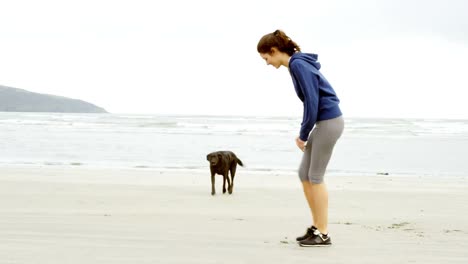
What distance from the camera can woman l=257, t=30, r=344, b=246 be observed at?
389 centimetres

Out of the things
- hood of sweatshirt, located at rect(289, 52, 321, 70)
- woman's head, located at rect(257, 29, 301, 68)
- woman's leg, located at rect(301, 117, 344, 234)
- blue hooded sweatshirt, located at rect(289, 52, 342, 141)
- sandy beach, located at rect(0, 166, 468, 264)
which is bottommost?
sandy beach, located at rect(0, 166, 468, 264)

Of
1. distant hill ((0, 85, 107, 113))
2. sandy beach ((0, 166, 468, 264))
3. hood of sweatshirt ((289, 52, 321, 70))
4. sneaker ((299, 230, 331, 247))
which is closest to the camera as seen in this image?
sandy beach ((0, 166, 468, 264))

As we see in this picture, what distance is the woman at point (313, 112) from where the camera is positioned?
3.89 m

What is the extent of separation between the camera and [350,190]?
9.17 metres

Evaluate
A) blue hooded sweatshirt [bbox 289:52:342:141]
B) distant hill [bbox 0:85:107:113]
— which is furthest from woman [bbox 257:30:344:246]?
distant hill [bbox 0:85:107:113]

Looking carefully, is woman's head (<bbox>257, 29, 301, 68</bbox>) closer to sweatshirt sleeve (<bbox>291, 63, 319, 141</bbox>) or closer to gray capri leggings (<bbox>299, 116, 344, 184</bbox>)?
sweatshirt sleeve (<bbox>291, 63, 319, 141</bbox>)

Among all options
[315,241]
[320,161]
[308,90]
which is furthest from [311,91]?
[315,241]

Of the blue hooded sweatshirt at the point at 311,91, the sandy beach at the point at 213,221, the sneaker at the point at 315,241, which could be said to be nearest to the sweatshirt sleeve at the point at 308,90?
the blue hooded sweatshirt at the point at 311,91

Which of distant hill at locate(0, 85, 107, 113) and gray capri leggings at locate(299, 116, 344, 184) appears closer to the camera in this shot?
gray capri leggings at locate(299, 116, 344, 184)

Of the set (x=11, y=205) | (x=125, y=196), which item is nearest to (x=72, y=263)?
(x=11, y=205)

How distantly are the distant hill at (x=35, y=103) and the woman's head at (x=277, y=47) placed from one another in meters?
114

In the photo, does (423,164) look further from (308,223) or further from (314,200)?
(314,200)

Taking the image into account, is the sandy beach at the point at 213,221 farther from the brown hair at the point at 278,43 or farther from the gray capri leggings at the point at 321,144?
the brown hair at the point at 278,43

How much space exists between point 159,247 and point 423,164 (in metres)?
12.8
